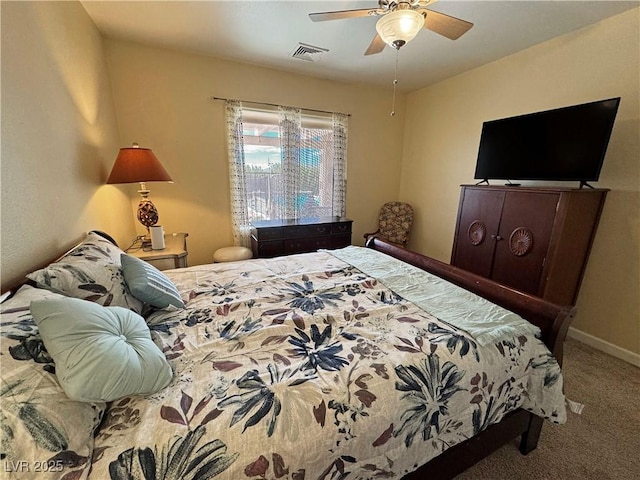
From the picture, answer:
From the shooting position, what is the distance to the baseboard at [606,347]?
6.88ft

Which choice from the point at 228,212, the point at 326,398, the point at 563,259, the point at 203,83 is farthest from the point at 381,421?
the point at 203,83

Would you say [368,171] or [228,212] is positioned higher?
[368,171]

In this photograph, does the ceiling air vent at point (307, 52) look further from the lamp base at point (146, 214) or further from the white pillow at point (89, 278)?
the white pillow at point (89, 278)

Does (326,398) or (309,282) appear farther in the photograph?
(309,282)

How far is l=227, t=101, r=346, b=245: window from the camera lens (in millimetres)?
3174

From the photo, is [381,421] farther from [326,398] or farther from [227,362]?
[227,362]

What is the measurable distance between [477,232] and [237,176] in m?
2.69

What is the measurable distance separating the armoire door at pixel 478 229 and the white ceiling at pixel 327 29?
1.37 meters

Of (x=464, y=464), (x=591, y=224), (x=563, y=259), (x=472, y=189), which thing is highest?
(x=472, y=189)

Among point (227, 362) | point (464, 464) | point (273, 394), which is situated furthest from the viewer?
point (464, 464)

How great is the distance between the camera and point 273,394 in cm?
85

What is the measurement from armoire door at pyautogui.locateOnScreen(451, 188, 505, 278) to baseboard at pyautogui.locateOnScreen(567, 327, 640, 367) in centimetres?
90

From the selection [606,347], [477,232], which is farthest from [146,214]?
[606,347]

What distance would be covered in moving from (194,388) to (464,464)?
3.92 feet
